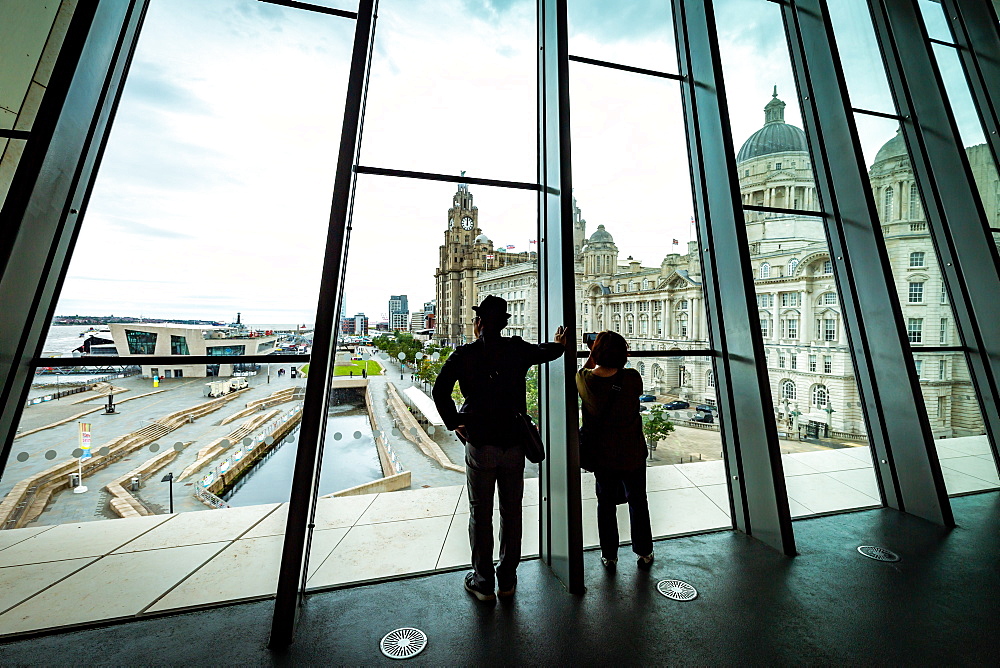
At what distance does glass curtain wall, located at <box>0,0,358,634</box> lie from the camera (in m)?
2.12

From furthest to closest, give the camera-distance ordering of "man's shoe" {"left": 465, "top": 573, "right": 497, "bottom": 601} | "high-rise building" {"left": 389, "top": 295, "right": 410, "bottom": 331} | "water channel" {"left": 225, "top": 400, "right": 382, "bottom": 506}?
"high-rise building" {"left": 389, "top": 295, "right": 410, "bottom": 331} → "water channel" {"left": 225, "top": 400, "right": 382, "bottom": 506} → "man's shoe" {"left": 465, "top": 573, "right": 497, "bottom": 601}

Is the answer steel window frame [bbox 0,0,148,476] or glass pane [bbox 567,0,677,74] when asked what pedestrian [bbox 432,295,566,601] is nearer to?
steel window frame [bbox 0,0,148,476]

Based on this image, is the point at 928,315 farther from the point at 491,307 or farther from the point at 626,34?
the point at 491,307

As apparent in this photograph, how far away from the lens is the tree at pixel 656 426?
10.5ft

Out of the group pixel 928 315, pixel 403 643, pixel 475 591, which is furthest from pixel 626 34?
pixel 403 643

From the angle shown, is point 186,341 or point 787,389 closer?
point 186,341

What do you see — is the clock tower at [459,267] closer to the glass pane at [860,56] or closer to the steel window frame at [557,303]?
the steel window frame at [557,303]

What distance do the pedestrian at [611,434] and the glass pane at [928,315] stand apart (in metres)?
2.88

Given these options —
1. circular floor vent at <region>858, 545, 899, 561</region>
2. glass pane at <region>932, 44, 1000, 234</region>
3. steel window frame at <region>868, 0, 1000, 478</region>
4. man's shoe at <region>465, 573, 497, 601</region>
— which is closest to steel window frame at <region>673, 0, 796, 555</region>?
circular floor vent at <region>858, 545, 899, 561</region>

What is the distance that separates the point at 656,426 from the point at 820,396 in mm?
1408

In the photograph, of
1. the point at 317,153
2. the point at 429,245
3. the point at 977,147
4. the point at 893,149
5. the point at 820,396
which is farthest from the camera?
the point at 977,147

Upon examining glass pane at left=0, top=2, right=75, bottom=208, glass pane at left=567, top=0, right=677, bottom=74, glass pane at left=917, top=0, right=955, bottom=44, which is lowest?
glass pane at left=0, top=2, right=75, bottom=208

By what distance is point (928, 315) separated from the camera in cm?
363

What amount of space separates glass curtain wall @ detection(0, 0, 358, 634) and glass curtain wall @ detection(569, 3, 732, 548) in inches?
66.5
